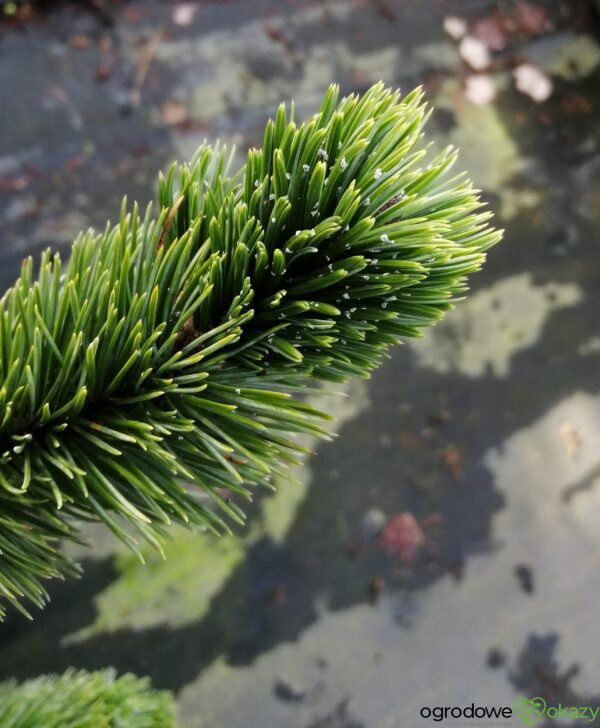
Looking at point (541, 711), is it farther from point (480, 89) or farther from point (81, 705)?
point (480, 89)

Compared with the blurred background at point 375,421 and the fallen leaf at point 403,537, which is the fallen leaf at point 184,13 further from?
the fallen leaf at point 403,537

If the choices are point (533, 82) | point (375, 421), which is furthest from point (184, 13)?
point (375, 421)

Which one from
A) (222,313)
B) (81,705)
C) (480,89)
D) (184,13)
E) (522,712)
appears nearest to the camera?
(222,313)

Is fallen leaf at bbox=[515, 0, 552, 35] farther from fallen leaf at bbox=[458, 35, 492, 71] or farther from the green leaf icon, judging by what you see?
the green leaf icon

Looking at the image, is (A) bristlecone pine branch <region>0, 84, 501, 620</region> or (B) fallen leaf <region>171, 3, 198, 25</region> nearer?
(A) bristlecone pine branch <region>0, 84, 501, 620</region>

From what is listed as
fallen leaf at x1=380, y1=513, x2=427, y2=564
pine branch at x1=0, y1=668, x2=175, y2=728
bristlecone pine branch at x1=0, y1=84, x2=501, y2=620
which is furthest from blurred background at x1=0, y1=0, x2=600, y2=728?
bristlecone pine branch at x1=0, y1=84, x2=501, y2=620

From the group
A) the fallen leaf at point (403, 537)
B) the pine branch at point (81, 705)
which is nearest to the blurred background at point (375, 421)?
the fallen leaf at point (403, 537)

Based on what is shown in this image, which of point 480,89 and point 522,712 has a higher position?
point 480,89

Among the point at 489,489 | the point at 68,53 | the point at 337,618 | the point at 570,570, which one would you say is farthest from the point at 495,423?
the point at 68,53
